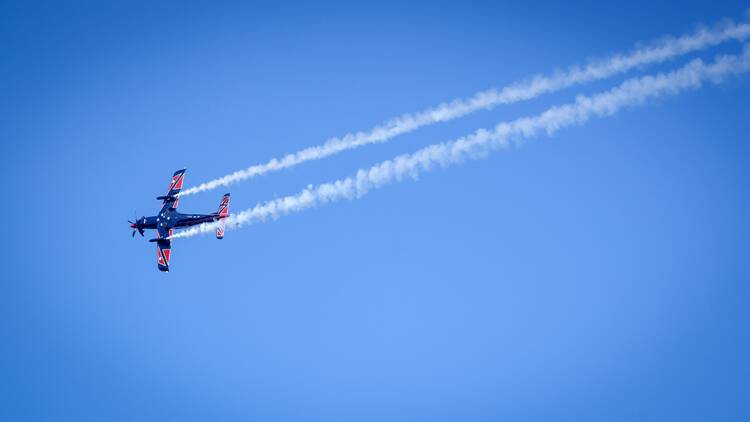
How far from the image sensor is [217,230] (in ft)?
129

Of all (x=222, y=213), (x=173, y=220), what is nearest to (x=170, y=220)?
(x=173, y=220)

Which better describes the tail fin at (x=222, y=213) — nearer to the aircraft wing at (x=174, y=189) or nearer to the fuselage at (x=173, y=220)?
the fuselage at (x=173, y=220)

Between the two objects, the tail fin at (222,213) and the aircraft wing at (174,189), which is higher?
the aircraft wing at (174,189)

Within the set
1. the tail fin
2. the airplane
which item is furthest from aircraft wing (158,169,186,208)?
the tail fin

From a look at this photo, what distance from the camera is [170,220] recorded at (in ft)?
136

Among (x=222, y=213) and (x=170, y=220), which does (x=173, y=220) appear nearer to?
(x=170, y=220)

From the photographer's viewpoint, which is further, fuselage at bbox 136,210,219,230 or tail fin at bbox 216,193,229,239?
fuselage at bbox 136,210,219,230

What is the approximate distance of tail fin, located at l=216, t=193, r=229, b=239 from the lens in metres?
39.2

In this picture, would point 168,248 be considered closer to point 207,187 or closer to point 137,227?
point 137,227

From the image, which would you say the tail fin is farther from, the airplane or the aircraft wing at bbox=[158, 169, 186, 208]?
the aircraft wing at bbox=[158, 169, 186, 208]

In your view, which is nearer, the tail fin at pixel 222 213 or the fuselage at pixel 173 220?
the tail fin at pixel 222 213

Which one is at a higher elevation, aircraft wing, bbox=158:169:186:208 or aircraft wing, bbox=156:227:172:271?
aircraft wing, bbox=158:169:186:208

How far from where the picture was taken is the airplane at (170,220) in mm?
39844

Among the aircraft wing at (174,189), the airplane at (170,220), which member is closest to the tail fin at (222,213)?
the airplane at (170,220)
